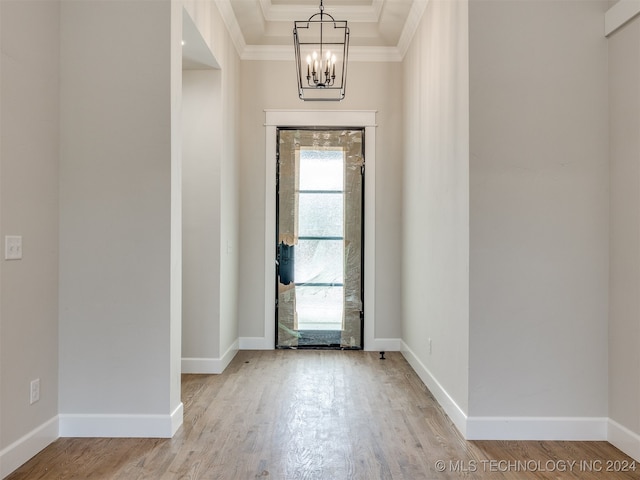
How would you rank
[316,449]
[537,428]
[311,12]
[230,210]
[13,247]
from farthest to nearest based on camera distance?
[311,12]
[230,210]
[537,428]
[316,449]
[13,247]

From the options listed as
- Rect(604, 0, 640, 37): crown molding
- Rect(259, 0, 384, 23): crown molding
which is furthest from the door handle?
Rect(604, 0, 640, 37): crown molding

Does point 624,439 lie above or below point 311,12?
below

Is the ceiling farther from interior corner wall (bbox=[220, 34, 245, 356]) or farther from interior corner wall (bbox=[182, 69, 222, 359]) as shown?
interior corner wall (bbox=[182, 69, 222, 359])

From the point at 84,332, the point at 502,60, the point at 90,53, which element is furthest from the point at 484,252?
the point at 90,53

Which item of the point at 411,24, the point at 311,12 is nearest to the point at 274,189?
the point at 311,12

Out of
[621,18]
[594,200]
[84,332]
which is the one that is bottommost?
[84,332]

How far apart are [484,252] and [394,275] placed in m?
2.26

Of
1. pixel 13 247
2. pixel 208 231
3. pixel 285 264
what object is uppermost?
pixel 208 231

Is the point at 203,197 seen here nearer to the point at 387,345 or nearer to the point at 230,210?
the point at 230,210

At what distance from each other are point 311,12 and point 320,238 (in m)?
2.20

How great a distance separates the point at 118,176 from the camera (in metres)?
2.74

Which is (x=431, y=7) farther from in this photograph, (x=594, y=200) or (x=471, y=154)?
(x=594, y=200)

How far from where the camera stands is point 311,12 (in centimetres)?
459

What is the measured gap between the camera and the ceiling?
4215mm
